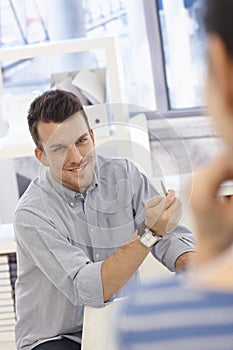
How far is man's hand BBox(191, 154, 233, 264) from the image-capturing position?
428 millimetres

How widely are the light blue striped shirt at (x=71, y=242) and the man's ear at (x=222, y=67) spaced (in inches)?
58.6

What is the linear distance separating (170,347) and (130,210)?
152cm

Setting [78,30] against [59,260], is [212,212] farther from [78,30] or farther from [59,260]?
[78,30]

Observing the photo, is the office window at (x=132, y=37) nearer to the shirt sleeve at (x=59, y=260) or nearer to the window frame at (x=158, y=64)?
the window frame at (x=158, y=64)

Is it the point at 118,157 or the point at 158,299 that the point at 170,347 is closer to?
the point at 158,299

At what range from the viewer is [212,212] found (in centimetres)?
43

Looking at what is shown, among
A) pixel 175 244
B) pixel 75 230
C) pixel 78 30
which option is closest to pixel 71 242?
pixel 75 230

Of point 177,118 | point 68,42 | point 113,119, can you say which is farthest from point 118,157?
point 177,118

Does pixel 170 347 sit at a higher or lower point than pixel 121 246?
higher

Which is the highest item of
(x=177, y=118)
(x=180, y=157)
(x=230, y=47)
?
(x=230, y=47)

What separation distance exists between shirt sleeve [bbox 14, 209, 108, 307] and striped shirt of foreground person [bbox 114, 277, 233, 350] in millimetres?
1507

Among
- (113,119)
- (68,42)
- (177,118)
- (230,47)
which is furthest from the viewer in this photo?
(177,118)

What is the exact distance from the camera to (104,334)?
1.86 metres

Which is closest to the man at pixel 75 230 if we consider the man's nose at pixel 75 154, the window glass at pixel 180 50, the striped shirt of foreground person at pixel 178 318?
the man's nose at pixel 75 154
